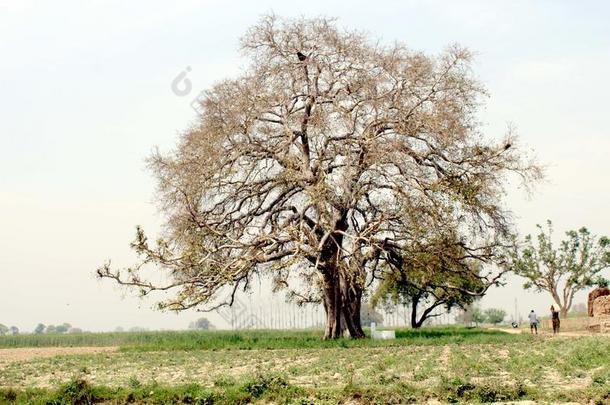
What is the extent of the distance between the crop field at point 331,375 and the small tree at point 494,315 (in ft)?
347

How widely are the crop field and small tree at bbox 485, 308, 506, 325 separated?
105830mm

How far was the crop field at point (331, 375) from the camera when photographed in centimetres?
1463

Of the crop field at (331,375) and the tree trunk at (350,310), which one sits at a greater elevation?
the tree trunk at (350,310)

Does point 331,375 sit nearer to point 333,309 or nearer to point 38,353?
point 333,309

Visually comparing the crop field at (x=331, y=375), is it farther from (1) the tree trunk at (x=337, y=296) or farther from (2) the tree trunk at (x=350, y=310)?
(2) the tree trunk at (x=350, y=310)

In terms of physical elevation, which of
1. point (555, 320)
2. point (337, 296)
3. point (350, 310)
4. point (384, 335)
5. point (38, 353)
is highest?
point (337, 296)

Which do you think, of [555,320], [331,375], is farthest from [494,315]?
[331,375]

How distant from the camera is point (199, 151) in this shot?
115 feet

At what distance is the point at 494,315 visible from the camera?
5344 inches

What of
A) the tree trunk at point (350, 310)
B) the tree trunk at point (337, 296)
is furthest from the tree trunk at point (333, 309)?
the tree trunk at point (350, 310)

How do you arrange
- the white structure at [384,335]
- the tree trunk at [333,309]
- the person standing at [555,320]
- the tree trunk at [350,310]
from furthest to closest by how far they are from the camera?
1. the person standing at [555,320]
2. the tree trunk at [350,310]
3. the tree trunk at [333,309]
4. the white structure at [384,335]

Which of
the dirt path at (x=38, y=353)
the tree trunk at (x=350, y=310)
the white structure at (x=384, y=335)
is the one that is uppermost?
the tree trunk at (x=350, y=310)

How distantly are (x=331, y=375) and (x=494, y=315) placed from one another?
12213 cm

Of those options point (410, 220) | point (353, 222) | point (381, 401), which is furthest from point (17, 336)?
point (381, 401)
